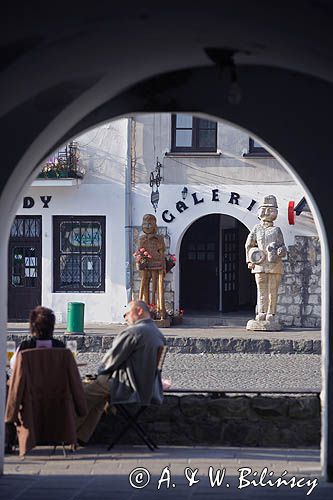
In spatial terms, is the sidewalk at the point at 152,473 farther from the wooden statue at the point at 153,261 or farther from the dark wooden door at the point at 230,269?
the dark wooden door at the point at 230,269

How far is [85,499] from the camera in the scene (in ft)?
25.9

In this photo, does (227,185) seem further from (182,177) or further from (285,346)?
(285,346)

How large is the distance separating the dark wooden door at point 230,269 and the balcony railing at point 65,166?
3873 mm

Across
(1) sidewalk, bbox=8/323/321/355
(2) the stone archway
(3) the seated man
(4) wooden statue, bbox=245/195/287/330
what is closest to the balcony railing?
(1) sidewalk, bbox=8/323/321/355

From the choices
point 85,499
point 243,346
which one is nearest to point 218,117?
point 85,499

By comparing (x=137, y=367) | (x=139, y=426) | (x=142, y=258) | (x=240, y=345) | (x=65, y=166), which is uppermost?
(x=65, y=166)

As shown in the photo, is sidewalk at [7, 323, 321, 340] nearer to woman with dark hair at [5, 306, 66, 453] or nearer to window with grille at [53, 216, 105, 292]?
window with grille at [53, 216, 105, 292]

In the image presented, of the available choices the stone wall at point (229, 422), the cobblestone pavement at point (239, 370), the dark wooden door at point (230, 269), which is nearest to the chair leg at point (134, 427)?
the stone wall at point (229, 422)

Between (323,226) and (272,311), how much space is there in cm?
1377

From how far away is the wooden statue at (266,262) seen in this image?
880 inches

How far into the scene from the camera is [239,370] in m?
18.1

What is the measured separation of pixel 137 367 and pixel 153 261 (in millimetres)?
13421

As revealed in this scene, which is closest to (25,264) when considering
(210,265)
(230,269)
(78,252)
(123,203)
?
(78,252)

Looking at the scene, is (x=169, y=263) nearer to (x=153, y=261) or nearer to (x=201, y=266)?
(x=153, y=261)
